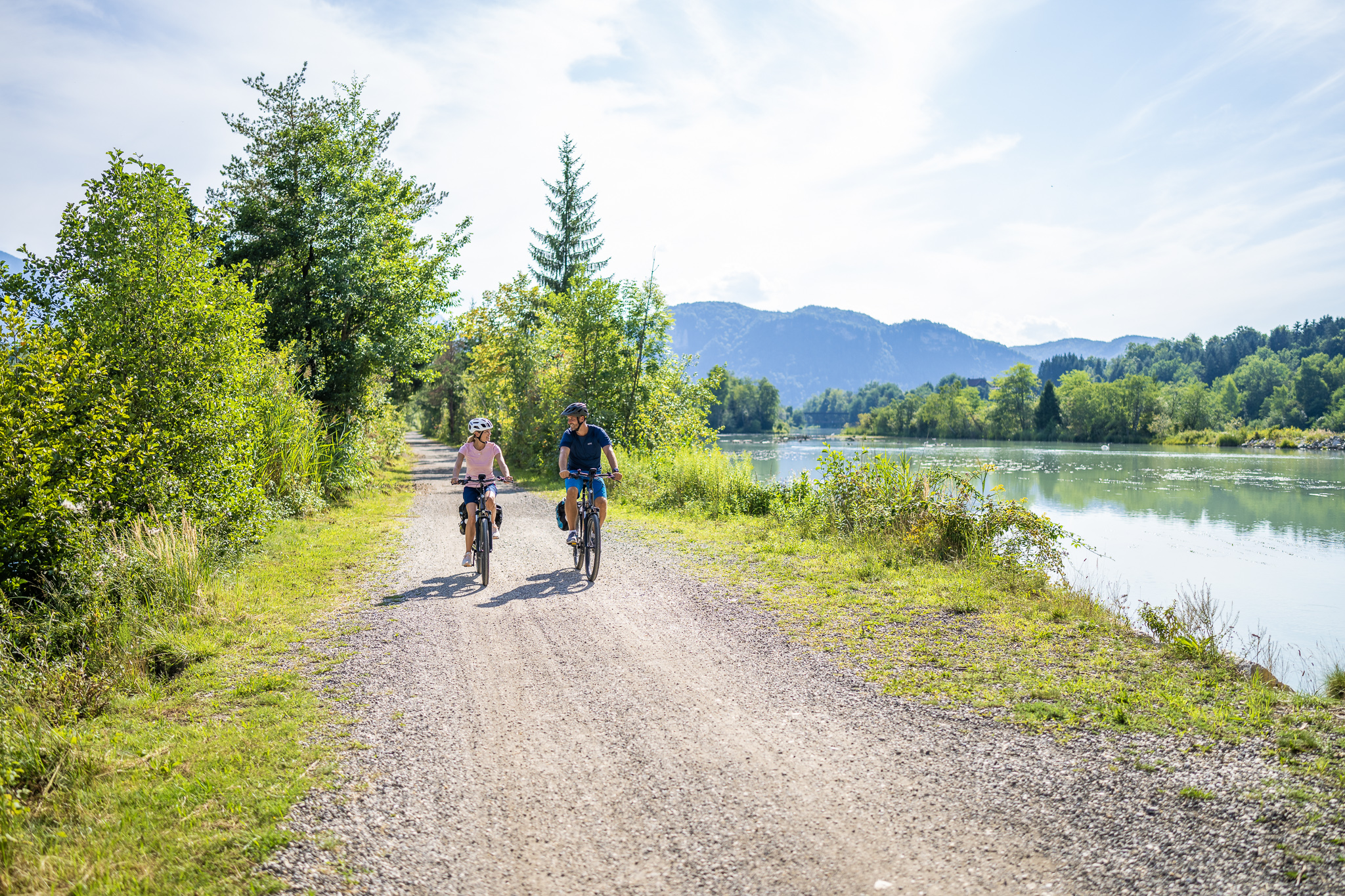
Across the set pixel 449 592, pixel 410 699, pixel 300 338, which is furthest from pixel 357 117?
pixel 410 699

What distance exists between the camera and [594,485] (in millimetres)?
8812

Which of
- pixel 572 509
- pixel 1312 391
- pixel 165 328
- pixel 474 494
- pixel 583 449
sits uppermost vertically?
pixel 1312 391

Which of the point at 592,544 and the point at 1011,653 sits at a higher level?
the point at 592,544

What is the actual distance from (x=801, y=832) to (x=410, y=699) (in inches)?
119

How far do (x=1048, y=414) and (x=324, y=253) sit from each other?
9541cm

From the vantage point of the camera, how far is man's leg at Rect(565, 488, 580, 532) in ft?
29.2

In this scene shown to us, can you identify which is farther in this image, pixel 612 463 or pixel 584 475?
pixel 584 475

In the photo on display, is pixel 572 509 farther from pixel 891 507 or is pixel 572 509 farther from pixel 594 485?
pixel 891 507

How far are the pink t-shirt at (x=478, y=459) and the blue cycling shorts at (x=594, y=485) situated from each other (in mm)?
898

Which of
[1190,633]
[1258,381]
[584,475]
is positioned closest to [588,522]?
[584,475]

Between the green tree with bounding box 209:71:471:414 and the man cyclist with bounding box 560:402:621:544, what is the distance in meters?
10.4

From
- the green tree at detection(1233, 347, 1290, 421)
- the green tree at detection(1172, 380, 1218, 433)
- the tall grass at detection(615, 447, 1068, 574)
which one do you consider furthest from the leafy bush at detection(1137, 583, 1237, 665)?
the green tree at detection(1233, 347, 1290, 421)

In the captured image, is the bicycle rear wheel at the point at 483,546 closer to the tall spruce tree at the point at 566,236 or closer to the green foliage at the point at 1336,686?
the green foliage at the point at 1336,686

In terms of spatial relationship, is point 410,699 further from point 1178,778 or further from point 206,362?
point 206,362
